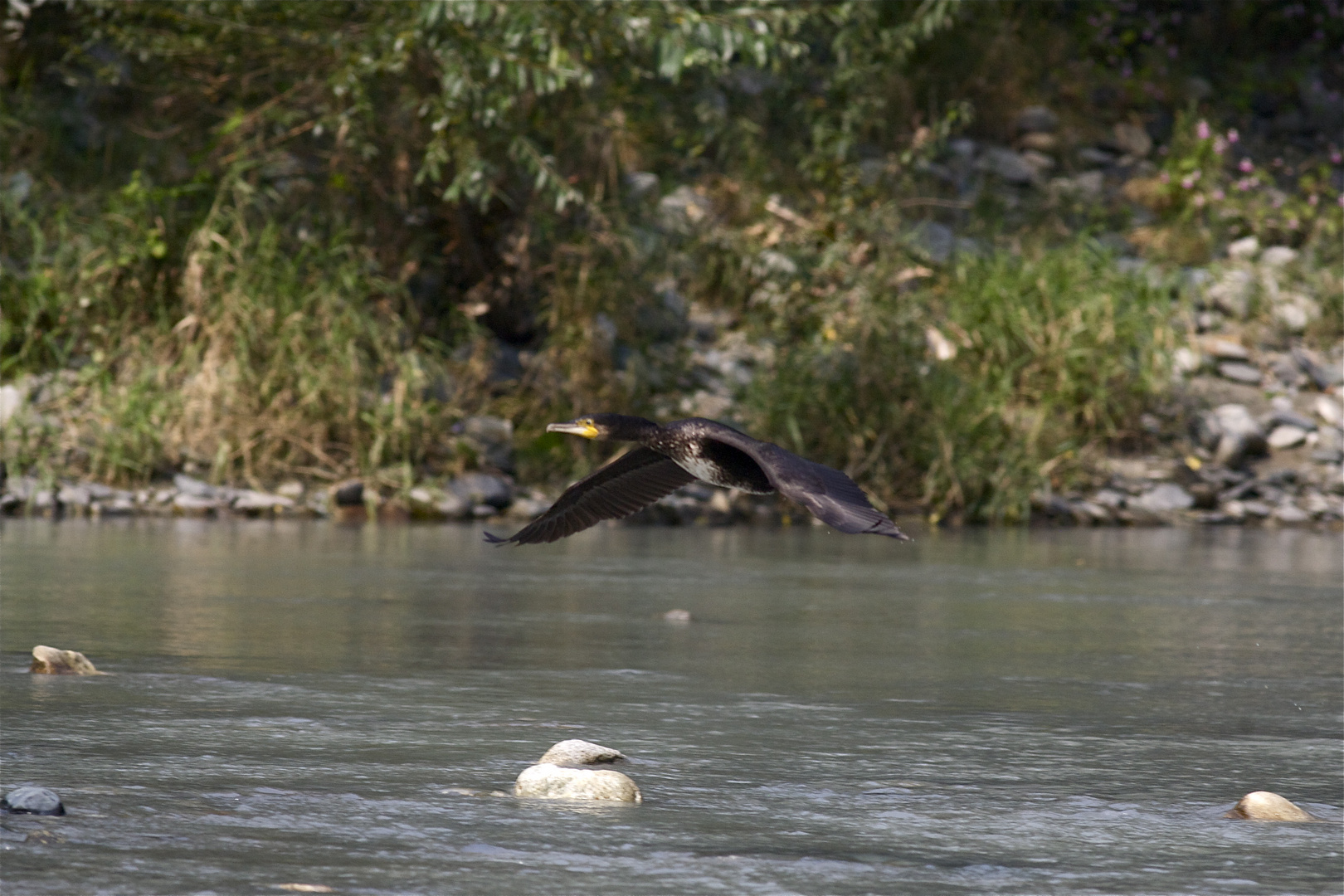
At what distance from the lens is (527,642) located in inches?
225

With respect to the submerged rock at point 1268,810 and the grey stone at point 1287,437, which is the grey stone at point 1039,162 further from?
the submerged rock at point 1268,810

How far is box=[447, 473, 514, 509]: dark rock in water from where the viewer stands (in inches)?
440

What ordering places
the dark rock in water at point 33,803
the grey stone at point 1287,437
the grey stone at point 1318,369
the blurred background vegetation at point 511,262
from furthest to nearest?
the grey stone at point 1318,369 → the grey stone at point 1287,437 → the blurred background vegetation at point 511,262 → the dark rock in water at point 33,803

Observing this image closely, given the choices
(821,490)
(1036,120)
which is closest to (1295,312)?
(1036,120)

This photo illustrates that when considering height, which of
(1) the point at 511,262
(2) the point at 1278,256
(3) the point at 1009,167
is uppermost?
(3) the point at 1009,167

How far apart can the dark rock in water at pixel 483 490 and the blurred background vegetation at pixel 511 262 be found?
0.77 feet

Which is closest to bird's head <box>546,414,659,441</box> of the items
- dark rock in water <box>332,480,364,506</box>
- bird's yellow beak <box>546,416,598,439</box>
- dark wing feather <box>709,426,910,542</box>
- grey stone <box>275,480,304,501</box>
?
bird's yellow beak <box>546,416,598,439</box>

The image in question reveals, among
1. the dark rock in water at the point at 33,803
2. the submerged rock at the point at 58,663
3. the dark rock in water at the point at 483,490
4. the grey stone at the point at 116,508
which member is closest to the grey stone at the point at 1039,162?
the dark rock in water at the point at 483,490

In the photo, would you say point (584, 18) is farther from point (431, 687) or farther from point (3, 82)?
point (431, 687)

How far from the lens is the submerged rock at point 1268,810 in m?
3.21

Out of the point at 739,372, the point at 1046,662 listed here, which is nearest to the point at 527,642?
the point at 1046,662

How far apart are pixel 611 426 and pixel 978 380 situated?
766 cm

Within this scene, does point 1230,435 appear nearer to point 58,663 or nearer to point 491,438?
point 491,438

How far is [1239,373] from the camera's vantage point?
1370 cm
